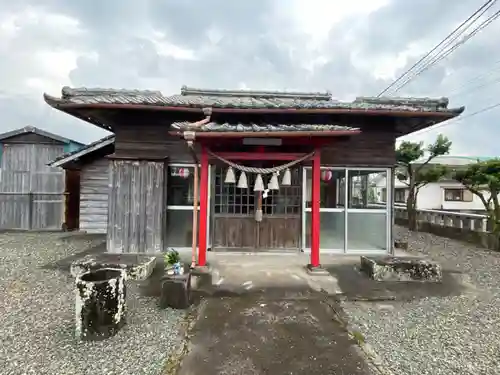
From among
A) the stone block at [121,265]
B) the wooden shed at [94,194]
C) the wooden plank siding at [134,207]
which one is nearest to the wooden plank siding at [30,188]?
the wooden shed at [94,194]

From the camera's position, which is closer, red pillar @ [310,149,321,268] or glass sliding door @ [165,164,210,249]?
red pillar @ [310,149,321,268]

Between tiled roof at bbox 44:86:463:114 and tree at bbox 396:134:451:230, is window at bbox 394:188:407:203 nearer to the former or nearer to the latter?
tree at bbox 396:134:451:230

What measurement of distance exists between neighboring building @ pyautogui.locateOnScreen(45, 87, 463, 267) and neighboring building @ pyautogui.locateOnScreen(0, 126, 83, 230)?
4807 millimetres

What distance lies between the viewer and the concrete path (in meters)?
2.63

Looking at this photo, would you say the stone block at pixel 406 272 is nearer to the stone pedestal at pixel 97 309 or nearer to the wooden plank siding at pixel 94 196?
the stone pedestal at pixel 97 309

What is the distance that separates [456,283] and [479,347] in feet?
7.84

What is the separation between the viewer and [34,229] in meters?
10.0

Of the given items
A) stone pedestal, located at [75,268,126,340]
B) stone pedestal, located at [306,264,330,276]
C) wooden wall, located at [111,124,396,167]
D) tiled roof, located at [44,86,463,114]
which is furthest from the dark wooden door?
stone pedestal, located at [75,268,126,340]

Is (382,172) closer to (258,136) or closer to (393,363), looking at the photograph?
(258,136)

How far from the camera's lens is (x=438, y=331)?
3.34m

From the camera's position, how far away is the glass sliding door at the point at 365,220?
6.64 meters

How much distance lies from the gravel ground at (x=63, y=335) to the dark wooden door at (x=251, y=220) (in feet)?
8.11

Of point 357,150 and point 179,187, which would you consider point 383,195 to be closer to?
point 357,150

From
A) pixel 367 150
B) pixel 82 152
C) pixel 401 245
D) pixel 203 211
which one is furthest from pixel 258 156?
pixel 82 152
